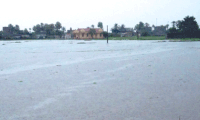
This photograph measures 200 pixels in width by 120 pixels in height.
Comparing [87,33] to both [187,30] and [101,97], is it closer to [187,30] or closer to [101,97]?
[187,30]

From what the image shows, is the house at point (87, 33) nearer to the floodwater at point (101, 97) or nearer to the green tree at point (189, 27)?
the green tree at point (189, 27)

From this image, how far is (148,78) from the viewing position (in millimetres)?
9445

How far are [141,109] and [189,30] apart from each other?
7541cm

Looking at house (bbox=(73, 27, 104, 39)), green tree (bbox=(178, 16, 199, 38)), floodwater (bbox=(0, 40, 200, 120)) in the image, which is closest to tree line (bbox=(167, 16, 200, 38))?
green tree (bbox=(178, 16, 199, 38))

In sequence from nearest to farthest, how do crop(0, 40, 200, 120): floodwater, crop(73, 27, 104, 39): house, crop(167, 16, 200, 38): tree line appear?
crop(0, 40, 200, 120): floodwater < crop(167, 16, 200, 38): tree line < crop(73, 27, 104, 39): house

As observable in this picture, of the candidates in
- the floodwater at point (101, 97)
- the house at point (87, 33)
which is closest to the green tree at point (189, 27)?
the house at point (87, 33)

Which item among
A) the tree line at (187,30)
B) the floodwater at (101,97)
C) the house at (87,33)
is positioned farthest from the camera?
the house at (87,33)

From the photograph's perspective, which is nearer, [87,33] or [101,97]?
[101,97]

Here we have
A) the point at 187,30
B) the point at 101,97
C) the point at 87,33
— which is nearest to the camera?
the point at 101,97

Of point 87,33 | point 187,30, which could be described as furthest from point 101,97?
point 87,33

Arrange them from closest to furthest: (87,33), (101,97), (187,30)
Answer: (101,97) < (187,30) < (87,33)

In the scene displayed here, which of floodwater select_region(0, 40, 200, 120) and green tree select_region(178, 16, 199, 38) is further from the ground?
green tree select_region(178, 16, 199, 38)

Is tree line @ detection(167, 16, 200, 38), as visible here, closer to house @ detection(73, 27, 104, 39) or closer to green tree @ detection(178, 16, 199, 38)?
green tree @ detection(178, 16, 199, 38)

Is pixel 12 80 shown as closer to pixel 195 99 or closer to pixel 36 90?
pixel 36 90
